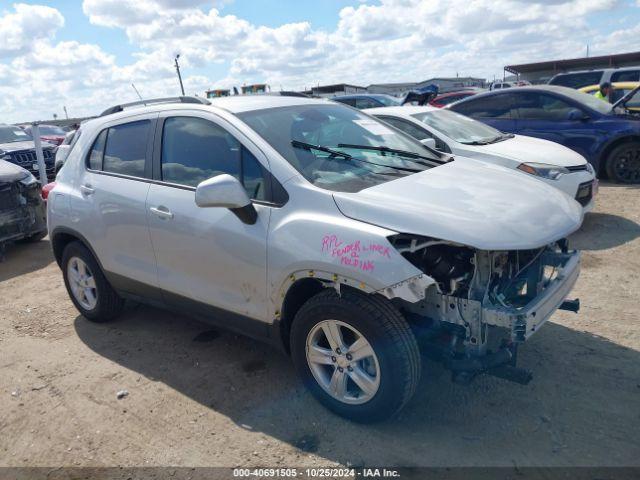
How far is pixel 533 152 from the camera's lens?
6805 millimetres

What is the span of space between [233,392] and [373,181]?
172 centimetres

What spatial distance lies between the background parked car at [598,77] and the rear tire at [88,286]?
13.7 metres

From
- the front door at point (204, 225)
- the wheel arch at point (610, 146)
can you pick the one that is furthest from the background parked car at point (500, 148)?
the front door at point (204, 225)

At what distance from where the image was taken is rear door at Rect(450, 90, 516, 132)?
917 cm

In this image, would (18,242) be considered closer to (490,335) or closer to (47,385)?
(47,385)

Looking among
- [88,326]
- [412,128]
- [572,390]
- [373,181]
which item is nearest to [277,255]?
[373,181]

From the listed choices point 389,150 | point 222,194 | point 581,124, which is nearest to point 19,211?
point 222,194

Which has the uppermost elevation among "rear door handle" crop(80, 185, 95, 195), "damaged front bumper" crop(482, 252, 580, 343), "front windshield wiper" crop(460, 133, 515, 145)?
"rear door handle" crop(80, 185, 95, 195)

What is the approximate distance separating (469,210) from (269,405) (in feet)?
5.81

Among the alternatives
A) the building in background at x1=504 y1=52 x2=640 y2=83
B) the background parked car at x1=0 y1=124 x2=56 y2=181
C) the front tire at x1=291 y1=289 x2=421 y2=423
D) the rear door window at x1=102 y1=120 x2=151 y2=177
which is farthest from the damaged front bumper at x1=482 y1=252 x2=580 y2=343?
the building in background at x1=504 y1=52 x2=640 y2=83

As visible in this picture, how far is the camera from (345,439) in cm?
307

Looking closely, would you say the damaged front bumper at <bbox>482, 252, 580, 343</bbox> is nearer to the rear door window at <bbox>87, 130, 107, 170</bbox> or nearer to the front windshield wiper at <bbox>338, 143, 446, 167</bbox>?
the front windshield wiper at <bbox>338, 143, 446, 167</bbox>

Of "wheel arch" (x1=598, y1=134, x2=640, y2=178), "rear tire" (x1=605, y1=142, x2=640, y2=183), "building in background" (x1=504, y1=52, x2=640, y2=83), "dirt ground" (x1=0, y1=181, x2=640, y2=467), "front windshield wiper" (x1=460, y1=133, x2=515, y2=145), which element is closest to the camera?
"dirt ground" (x1=0, y1=181, x2=640, y2=467)

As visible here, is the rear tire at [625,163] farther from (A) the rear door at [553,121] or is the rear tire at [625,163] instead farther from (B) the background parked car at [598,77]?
(B) the background parked car at [598,77]
